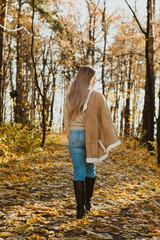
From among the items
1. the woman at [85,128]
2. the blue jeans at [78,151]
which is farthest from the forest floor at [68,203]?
the blue jeans at [78,151]

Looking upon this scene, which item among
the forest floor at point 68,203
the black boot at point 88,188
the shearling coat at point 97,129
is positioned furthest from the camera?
the black boot at point 88,188

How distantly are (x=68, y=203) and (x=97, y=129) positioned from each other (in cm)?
168

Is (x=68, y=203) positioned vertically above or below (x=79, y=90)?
below

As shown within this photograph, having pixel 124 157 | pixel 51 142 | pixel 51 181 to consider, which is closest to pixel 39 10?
pixel 51 142

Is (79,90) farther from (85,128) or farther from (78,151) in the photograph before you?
(78,151)

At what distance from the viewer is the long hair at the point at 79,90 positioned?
11.0ft

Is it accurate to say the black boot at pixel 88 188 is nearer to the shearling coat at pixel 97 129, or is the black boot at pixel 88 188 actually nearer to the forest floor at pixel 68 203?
the forest floor at pixel 68 203

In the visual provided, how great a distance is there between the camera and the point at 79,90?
3.37m

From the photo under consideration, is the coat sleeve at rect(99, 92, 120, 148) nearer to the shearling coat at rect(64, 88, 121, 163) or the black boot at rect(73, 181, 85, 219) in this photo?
the shearling coat at rect(64, 88, 121, 163)

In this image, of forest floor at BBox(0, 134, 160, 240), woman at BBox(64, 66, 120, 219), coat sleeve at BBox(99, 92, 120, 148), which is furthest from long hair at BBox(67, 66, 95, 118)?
forest floor at BBox(0, 134, 160, 240)

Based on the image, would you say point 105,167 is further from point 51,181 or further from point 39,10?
point 39,10

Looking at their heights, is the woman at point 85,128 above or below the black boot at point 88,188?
above

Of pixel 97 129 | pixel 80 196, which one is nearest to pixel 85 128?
pixel 97 129

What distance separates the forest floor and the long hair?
4.93 ft
